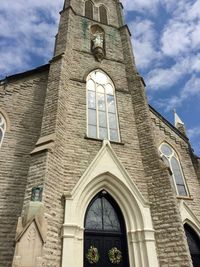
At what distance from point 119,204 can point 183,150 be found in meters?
5.83

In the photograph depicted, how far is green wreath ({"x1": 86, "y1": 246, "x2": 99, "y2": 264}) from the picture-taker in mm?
6348

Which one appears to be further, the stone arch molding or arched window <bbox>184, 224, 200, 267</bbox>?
arched window <bbox>184, 224, 200, 267</bbox>

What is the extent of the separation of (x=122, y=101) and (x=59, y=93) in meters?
2.92

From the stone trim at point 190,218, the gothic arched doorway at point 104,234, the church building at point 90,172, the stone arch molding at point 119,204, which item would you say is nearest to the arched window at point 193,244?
the church building at point 90,172

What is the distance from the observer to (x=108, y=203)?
7.56 m

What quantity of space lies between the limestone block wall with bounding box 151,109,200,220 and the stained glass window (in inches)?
155

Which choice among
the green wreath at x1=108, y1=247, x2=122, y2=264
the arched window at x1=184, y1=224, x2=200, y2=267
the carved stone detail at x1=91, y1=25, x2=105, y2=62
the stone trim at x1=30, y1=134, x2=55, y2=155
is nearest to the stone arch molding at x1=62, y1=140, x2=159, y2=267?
the green wreath at x1=108, y1=247, x2=122, y2=264

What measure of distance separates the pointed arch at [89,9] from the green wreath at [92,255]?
513 inches

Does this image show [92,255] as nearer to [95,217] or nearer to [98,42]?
[95,217]

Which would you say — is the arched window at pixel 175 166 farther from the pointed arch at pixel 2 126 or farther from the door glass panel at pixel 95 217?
the pointed arch at pixel 2 126

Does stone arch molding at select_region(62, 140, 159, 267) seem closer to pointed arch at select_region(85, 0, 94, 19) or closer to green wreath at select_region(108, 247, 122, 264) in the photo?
green wreath at select_region(108, 247, 122, 264)

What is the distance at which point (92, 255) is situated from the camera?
644 cm

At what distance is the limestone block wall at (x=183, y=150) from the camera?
10.1 m

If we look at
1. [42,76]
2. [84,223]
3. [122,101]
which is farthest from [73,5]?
[84,223]
